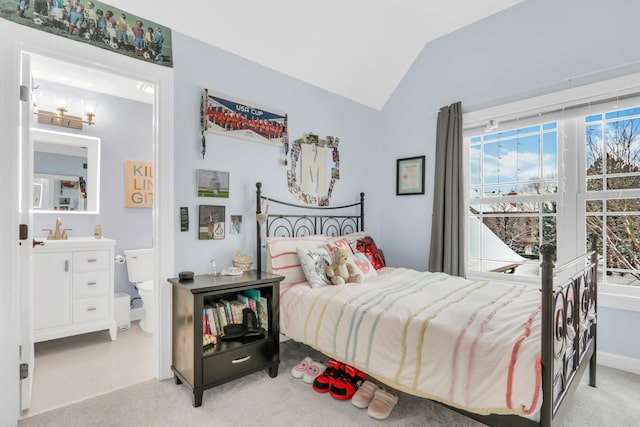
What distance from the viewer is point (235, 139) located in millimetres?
2730

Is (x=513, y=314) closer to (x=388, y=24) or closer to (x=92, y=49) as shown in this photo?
(x=388, y=24)

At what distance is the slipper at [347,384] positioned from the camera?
6.66 ft

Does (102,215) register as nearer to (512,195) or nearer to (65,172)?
(65,172)

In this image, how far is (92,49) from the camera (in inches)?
81.9

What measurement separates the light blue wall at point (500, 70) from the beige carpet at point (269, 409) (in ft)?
2.58

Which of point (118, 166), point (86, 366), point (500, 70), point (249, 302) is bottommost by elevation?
point (86, 366)

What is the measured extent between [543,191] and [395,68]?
76.2 inches

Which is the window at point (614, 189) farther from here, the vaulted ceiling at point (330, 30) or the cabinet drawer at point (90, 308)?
the cabinet drawer at point (90, 308)

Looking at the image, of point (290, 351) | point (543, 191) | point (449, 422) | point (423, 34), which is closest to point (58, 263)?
point (290, 351)

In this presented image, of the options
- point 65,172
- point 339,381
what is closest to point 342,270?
point 339,381

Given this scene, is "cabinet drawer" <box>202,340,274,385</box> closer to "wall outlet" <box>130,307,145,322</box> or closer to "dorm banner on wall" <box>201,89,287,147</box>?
"dorm banner on wall" <box>201,89,287,147</box>

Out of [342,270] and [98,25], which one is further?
[342,270]

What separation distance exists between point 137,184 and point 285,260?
2.24 m

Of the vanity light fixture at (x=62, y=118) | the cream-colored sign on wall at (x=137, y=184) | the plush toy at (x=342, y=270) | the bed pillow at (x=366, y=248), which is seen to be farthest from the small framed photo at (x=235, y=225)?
the vanity light fixture at (x=62, y=118)
